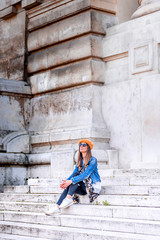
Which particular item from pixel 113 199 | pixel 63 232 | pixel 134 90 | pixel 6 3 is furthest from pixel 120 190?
pixel 6 3

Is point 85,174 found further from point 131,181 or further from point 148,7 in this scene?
point 148,7

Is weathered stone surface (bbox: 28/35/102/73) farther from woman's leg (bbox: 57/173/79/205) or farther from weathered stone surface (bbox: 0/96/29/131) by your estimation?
woman's leg (bbox: 57/173/79/205)

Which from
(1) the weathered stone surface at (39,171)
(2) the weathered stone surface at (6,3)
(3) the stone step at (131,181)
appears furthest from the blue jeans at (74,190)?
(2) the weathered stone surface at (6,3)

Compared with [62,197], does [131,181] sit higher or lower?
higher

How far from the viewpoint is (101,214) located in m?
6.99

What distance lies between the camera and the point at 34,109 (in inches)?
480

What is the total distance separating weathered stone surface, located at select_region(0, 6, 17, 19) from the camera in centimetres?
1311

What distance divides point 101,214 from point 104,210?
74mm

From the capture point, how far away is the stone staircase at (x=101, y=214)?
6.25 meters

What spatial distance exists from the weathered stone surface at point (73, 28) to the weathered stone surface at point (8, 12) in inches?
47.2

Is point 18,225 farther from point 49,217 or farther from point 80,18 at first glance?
point 80,18

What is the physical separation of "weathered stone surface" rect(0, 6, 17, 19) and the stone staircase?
5.87m

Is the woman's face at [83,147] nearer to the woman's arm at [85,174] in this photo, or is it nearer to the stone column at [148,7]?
the woman's arm at [85,174]

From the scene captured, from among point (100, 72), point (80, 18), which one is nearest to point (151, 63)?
point (100, 72)
